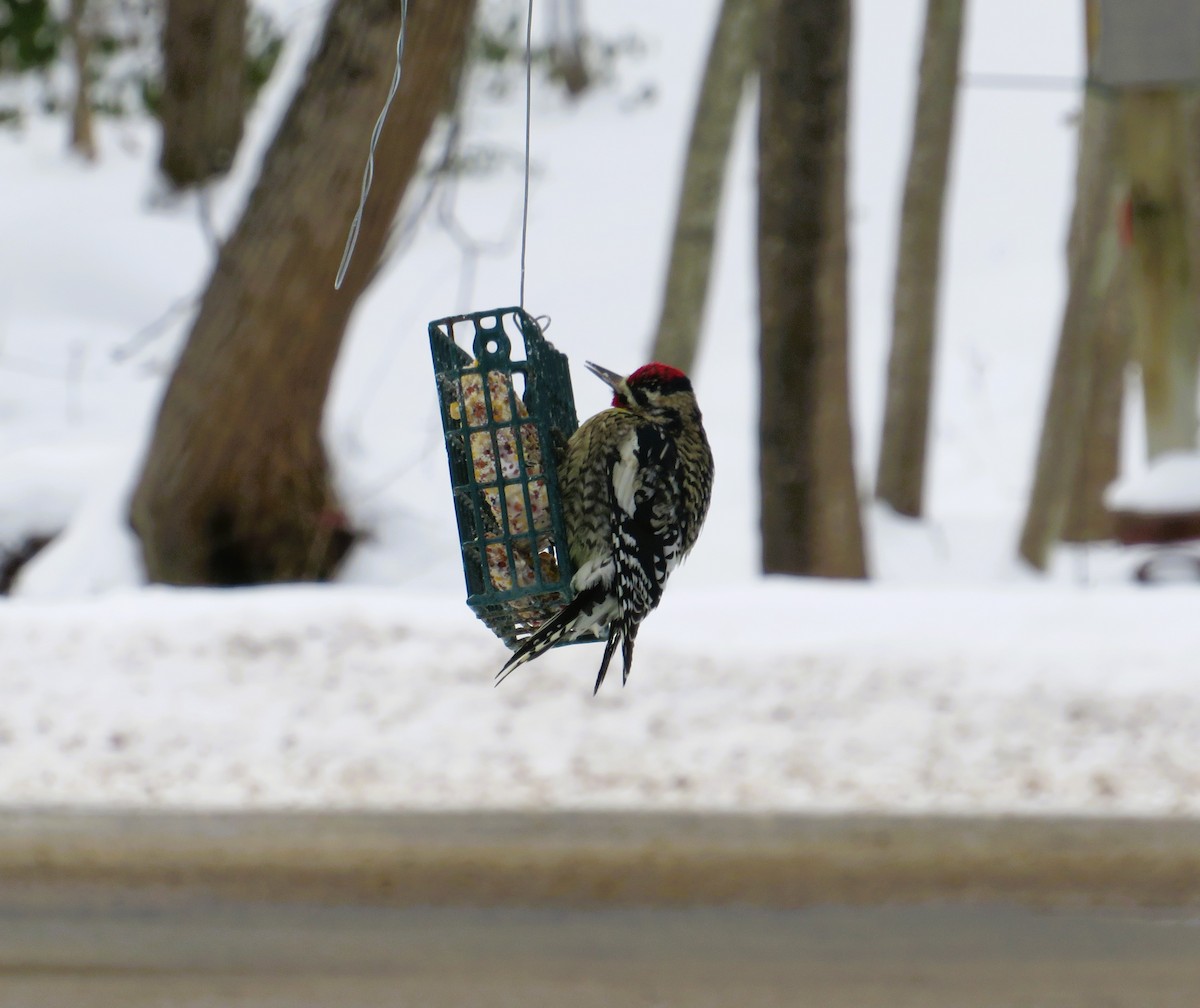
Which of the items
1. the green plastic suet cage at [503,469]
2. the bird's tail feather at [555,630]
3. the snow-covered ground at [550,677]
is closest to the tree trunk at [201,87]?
the snow-covered ground at [550,677]

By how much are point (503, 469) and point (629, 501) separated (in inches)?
10.5

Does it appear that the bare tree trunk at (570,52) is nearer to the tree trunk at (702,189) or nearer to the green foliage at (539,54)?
the green foliage at (539,54)

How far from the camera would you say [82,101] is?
21.3 metres

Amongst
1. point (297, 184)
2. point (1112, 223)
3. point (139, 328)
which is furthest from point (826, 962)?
point (139, 328)

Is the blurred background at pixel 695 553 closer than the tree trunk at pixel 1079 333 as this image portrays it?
Yes

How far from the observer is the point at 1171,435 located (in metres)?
8.66

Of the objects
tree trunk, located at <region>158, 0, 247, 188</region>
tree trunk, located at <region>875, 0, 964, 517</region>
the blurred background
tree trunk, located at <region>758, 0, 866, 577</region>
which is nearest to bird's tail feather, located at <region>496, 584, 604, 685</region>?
the blurred background

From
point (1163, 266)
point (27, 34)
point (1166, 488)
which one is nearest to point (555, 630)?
point (1166, 488)

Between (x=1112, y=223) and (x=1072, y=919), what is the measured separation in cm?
616

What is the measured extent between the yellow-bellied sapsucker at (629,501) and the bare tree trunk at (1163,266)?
5.94 m

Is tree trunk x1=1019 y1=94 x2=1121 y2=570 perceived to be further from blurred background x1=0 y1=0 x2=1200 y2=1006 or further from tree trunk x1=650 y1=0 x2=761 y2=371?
tree trunk x1=650 y1=0 x2=761 y2=371

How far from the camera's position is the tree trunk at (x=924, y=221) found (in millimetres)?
12484

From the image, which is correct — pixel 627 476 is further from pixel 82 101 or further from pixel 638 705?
pixel 82 101

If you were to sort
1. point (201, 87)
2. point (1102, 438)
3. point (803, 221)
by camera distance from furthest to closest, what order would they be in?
1. point (201, 87)
2. point (1102, 438)
3. point (803, 221)
